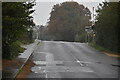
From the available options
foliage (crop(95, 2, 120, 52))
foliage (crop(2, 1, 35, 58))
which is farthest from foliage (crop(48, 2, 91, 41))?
foliage (crop(2, 1, 35, 58))

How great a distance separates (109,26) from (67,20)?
51.2 m

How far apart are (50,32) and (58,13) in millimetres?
5499

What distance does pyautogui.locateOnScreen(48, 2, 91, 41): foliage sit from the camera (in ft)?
299

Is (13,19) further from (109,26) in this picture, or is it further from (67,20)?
(67,20)

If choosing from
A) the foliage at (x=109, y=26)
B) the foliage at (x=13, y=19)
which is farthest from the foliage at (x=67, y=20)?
the foliage at (x=13, y=19)

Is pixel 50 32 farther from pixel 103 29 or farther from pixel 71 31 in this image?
pixel 103 29

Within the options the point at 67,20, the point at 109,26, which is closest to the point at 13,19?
the point at 109,26

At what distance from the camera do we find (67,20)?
92.5 meters

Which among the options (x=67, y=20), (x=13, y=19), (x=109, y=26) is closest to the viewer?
(x=13, y=19)

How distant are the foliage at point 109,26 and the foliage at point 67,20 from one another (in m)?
43.1

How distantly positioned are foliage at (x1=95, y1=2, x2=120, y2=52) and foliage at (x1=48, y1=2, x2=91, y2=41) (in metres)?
43.1

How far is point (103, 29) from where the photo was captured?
43.4m

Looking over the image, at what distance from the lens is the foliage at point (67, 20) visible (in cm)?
9125

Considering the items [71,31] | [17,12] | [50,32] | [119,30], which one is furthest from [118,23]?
[50,32]
